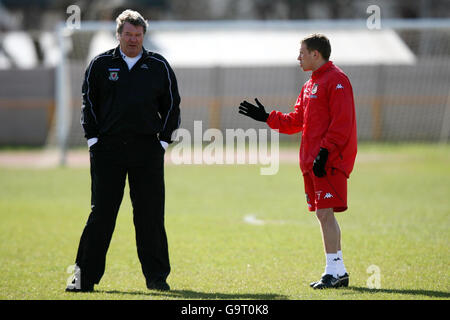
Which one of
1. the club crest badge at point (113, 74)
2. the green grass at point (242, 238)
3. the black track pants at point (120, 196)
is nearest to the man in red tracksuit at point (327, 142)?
the green grass at point (242, 238)

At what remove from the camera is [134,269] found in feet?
23.7

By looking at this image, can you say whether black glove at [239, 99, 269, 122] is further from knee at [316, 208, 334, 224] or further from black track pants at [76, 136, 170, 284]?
knee at [316, 208, 334, 224]

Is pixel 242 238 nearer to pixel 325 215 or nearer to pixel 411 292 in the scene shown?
pixel 325 215

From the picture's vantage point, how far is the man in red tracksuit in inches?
234

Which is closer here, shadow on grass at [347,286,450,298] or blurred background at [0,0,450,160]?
shadow on grass at [347,286,450,298]

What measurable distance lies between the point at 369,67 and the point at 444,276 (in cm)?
1998

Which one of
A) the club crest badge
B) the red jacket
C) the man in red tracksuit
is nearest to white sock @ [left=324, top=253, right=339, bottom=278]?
the man in red tracksuit

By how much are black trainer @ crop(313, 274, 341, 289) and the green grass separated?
0.12m

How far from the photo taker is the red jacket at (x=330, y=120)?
19.5 ft

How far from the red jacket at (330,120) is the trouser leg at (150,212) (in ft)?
4.31

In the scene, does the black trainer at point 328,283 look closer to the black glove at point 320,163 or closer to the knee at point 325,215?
the knee at point 325,215

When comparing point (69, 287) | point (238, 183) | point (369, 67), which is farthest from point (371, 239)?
point (369, 67)

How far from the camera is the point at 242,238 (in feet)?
29.3

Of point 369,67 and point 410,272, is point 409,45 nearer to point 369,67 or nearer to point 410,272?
point 369,67
